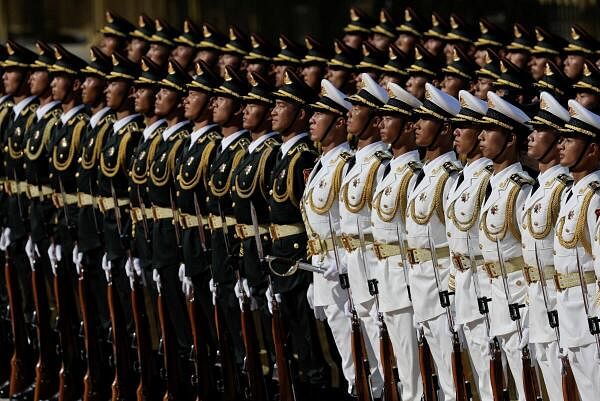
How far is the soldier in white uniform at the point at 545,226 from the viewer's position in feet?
36.9

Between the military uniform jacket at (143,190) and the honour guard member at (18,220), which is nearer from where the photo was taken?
the military uniform jacket at (143,190)

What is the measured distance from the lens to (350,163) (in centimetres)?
1289

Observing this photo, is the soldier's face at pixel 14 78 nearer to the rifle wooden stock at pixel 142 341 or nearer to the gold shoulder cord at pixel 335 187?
the rifle wooden stock at pixel 142 341

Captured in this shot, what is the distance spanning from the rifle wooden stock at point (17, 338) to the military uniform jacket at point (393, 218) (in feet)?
12.4

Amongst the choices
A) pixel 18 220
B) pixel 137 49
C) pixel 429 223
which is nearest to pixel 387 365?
pixel 429 223

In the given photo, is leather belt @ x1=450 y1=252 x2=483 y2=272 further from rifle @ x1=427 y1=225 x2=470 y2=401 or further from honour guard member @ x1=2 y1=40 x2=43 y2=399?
honour guard member @ x1=2 y1=40 x2=43 y2=399

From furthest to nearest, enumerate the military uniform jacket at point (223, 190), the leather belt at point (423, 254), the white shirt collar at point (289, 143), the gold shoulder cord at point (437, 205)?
the military uniform jacket at point (223, 190) → the white shirt collar at point (289, 143) → the leather belt at point (423, 254) → the gold shoulder cord at point (437, 205)

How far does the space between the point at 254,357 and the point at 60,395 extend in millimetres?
2059

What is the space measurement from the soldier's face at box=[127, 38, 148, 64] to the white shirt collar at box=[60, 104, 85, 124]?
127 centimetres

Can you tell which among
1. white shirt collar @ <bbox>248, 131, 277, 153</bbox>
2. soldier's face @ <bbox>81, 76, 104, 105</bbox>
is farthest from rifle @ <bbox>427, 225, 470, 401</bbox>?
soldier's face @ <bbox>81, 76, 104, 105</bbox>

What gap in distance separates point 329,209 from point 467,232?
1.32 meters

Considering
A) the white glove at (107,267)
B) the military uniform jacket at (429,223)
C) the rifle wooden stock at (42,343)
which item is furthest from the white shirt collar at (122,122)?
the military uniform jacket at (429,223)

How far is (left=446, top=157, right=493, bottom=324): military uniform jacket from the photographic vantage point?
38.7ft

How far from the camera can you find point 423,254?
12.2 meters
